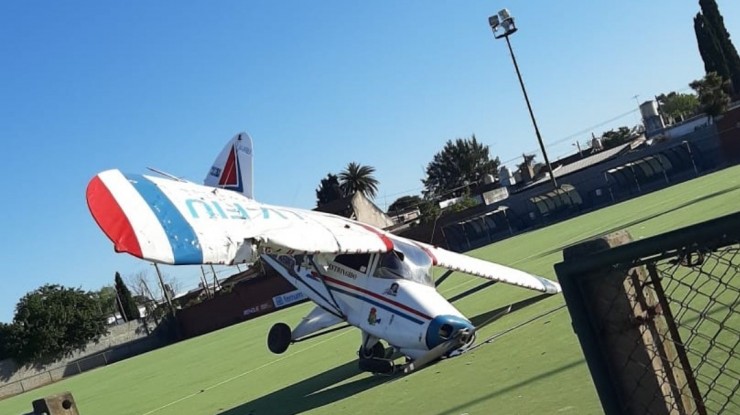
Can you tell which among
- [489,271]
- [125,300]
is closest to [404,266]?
[489,271]

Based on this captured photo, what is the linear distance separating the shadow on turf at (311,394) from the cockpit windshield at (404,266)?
A: 142 centimetres

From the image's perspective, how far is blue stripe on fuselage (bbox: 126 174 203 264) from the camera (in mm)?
8141

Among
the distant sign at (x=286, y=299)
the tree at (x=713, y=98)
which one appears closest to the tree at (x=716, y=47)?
the tree at (x=713, y=98)

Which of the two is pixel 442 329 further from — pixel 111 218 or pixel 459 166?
pixel 459 166

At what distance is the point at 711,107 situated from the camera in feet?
166

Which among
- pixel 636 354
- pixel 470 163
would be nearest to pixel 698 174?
pixel 636 354

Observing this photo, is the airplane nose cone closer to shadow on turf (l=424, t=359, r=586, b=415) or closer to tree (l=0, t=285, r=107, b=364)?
shadow on turf (l=424, t=359, r=586, b=415)

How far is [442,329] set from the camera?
10.2m

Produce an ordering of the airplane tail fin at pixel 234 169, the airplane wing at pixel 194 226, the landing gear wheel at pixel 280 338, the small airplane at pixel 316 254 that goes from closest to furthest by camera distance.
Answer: the airplane wing at pixel 194 226
the small airplane at pixel 316 254
the landing gear wheel at pixel 280 338
the airplane tail fin at pixel 234 169

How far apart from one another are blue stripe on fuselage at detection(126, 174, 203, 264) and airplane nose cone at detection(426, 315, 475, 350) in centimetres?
337

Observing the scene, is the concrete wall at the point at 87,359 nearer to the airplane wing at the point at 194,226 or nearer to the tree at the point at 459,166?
the airplane wing at the point at 194,226

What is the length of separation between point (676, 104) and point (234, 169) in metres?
106

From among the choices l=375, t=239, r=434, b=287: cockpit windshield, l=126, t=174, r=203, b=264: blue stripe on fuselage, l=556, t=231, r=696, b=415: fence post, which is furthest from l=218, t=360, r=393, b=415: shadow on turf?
l=556, t=231, r=696, b=415: fence post

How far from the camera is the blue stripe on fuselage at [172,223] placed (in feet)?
26.7
